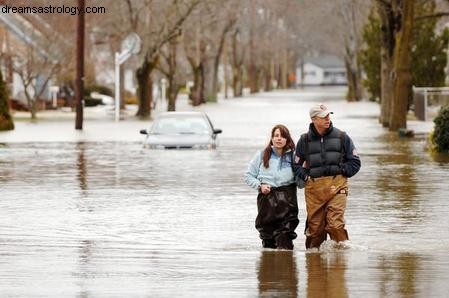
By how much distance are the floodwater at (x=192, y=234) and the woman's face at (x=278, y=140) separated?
1.07 metres

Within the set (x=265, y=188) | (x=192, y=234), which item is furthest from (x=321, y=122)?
(x=192, y=234)

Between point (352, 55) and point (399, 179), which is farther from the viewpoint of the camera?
point (352, 55)

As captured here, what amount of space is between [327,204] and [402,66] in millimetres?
34325

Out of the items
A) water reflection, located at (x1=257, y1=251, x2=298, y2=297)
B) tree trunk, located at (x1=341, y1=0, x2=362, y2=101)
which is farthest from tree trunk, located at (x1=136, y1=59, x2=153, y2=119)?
water reflection, located at (x1=257, y1=251, x2=298, y2=297)

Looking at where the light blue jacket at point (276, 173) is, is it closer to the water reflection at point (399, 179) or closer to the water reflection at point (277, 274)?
the water reflection at point (277, 274)

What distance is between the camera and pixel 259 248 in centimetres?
1490

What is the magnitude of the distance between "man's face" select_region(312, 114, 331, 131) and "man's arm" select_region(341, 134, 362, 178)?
1.01ft

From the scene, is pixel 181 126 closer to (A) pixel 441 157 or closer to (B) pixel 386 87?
(A) pixel 441 157

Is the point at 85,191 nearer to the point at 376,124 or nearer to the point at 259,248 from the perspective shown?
the point at 259,248

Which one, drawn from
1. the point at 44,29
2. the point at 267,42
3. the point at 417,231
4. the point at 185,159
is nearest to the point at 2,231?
the point at 417,231

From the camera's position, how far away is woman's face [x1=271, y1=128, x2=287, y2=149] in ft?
45.7

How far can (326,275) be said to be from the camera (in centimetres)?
1242

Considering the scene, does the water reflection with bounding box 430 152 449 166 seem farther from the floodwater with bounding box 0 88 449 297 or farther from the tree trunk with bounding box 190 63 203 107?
the tree trunk with bounding box 190 63 203 107

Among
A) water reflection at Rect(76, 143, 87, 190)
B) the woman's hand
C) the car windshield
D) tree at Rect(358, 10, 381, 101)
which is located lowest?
water reflection at Rect(76, 143, 87, 190)
